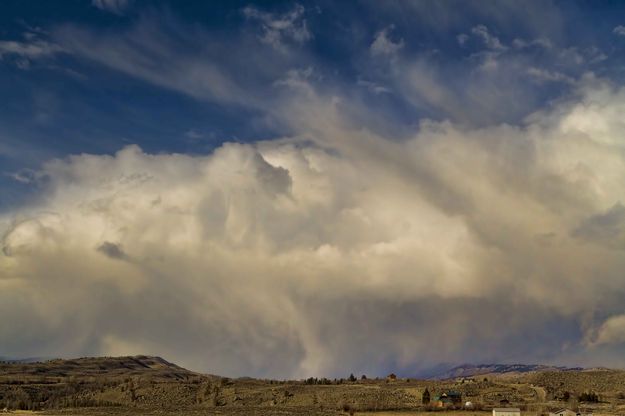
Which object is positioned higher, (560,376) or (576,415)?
(560,376)

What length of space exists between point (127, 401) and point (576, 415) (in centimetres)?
13464

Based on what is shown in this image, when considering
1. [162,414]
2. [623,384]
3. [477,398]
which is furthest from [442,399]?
[162,414]

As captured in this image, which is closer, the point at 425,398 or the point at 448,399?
the point at 448,399

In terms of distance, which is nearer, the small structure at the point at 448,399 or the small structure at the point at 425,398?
the small structure at the point at 448,399

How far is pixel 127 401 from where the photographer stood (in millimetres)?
199875

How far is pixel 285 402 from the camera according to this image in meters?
179

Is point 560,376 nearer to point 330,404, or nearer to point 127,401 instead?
point 330,404

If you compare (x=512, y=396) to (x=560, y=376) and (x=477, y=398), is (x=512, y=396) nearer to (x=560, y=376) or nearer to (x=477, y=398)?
(x=477, y=398)

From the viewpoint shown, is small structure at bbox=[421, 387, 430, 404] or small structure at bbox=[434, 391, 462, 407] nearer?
small structure at bbox=[434, 391, 462, 407]

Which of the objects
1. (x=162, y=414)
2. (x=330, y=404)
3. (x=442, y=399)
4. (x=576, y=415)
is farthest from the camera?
(x=330, y=404)

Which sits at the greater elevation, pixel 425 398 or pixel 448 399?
pixel 425 398

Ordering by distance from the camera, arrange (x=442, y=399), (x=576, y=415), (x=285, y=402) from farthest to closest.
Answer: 1. (x=285, y=402)
2. (x=442, y=399)
3. (x=576, y=415)

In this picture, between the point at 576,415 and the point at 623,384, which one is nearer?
the point at 576,415

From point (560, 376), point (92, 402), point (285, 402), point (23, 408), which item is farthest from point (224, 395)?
point (560, 376)
